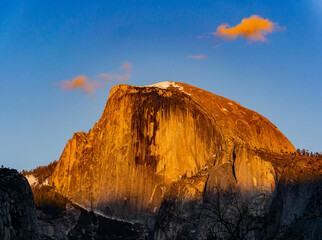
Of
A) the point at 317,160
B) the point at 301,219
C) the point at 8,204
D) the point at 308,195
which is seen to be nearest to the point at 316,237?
the point at 301,219

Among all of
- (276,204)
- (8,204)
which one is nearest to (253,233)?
(276,204)

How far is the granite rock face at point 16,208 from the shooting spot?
219ft

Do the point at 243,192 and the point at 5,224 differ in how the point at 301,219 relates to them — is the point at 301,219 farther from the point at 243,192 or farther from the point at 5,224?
the point at 5,224

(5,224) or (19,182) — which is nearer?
(5,224)

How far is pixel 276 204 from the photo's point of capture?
18988 centimetres

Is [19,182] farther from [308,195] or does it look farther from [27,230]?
[308,195]

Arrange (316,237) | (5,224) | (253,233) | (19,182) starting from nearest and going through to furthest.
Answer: (5,224) → (19,182) → (316,237) → (253,233)

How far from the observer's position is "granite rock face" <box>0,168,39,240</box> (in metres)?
66.8

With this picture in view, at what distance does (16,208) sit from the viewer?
247 feet

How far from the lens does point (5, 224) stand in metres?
65.2

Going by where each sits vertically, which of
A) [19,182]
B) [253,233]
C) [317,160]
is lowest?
[253,233]

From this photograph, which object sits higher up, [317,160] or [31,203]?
[317,160]

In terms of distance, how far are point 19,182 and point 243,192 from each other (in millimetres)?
128861

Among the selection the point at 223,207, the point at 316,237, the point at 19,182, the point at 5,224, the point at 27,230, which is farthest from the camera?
the point at 223,207
